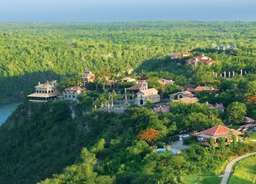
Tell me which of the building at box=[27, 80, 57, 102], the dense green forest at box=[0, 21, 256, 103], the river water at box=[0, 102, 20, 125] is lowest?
the river water at box=[0, 102, 20, 125]

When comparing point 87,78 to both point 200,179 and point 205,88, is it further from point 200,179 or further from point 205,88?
point 200,179

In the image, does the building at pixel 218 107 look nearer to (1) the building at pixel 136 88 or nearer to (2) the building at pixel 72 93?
(1) the building at pixel 136 88

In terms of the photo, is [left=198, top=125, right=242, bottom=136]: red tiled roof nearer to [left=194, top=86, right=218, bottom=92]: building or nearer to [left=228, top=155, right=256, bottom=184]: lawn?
[left=228, top=155, right=256, bottom=184]: lawn

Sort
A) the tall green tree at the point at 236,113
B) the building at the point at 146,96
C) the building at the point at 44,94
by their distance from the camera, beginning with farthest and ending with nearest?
the building at the point at 44,94 → the building at the point at 146,96 → the tall green tree at the point at 236,113

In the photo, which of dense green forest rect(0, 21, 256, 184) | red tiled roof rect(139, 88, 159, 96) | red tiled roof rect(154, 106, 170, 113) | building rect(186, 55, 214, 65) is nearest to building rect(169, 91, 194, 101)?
dense green forest rect(0, 21, 256, 184)

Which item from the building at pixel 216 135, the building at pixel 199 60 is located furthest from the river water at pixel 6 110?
the building at pixel 216 135

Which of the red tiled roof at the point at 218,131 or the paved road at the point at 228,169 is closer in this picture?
the paved road at the point at 228,169
